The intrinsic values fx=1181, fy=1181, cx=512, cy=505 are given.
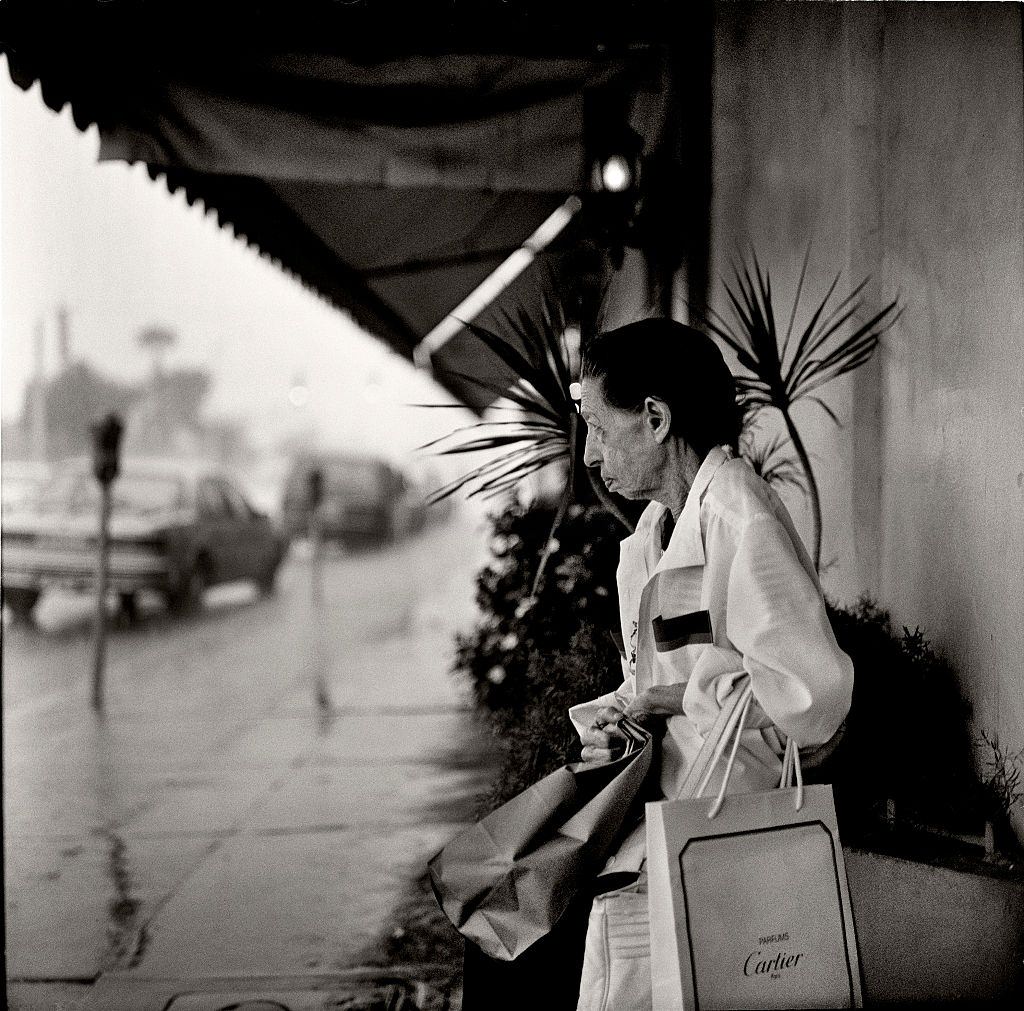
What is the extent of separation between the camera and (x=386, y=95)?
3926mm

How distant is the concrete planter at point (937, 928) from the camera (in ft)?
8.00

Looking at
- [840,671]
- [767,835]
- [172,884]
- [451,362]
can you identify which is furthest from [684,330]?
[451,362]

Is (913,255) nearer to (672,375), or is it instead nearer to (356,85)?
(672,375)

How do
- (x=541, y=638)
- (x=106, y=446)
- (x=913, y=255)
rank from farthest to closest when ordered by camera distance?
1. (x=106, y=446)
2. (x=541, y=638)
3. (x=913, y=255)

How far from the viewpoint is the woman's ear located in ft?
6.93

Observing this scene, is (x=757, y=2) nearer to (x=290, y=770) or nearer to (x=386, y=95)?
(x=386, y=95)

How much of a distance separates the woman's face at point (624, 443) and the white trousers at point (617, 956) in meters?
0.73

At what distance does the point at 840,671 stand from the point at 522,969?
32.5 inches

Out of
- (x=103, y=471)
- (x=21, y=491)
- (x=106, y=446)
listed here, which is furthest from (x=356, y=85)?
(x=21, y=491)

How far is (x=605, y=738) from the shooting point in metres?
2.09

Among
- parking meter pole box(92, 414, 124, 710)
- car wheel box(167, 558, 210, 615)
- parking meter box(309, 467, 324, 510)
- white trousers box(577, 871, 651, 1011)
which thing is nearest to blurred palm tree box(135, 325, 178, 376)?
car wheel box(167, 558, 210, 615)

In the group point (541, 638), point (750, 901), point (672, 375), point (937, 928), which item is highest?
point (672, 375)

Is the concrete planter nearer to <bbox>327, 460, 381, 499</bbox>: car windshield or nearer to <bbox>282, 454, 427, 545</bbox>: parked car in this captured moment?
<bbox>282, 454, 427, 545</bbox>: parked car

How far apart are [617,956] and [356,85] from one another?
298 centimetres
